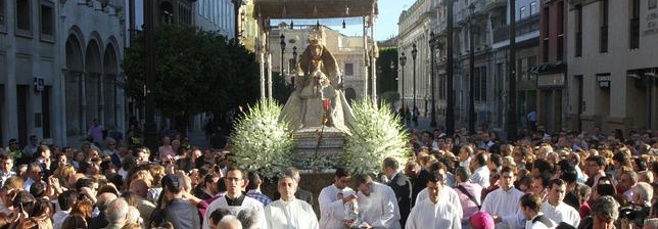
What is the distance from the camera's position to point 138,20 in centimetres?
4169

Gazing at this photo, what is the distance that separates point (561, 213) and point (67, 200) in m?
4.86

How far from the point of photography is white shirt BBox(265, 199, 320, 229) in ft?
27.8

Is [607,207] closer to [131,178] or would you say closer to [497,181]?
[497,181]

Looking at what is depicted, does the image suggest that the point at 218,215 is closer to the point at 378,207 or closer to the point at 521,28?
the point at 378,207

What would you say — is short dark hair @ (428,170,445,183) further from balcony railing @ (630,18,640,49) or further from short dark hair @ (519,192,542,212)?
balcony railing @ (630,18,640,49)

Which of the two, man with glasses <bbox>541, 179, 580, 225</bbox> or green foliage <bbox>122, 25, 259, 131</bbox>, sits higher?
green foliage <bbox>122, 25, 259, 131</bbox>

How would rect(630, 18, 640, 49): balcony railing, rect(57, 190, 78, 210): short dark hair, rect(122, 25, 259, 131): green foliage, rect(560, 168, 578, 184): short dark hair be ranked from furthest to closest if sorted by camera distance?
rect(122, 25, 259, 131): green foliage → rect(630, 18, 640, 49): balcony railing → rect(560, 168, 578, 184): short dark hair → rect(57, 190, 78, 210): short dark hair

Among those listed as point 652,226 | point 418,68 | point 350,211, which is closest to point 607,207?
point 652,226

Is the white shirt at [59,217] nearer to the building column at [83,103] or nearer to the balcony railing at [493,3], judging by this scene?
the building column at [83,103]

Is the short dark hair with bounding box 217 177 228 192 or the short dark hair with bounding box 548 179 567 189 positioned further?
the short dark hair with bounding box 217 177 228 192

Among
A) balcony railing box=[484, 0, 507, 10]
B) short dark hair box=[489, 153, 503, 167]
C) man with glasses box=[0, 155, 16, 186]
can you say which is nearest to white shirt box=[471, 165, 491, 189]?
short dark hair box=[489, 153, 503, 167]

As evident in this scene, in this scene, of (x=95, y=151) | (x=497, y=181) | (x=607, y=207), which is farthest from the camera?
(x=95, y=151)

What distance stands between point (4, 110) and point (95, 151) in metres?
12.8

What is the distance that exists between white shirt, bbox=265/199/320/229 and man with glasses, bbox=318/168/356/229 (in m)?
0.65
